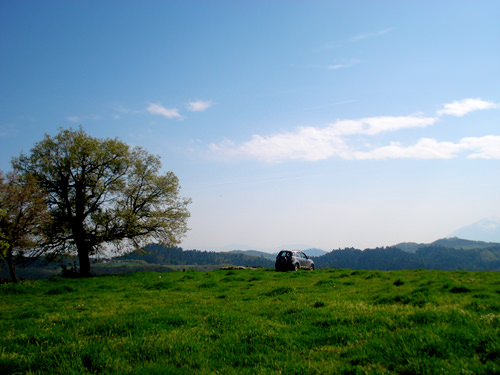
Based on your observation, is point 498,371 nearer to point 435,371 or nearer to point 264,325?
point 435,371

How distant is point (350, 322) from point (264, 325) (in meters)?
2.35

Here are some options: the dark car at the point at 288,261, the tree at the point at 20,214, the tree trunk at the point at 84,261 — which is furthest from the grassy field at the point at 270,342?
the tree trunk at the point at 84,261

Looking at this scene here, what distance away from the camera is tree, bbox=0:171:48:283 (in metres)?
28.9

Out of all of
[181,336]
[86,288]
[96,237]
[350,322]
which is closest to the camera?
[181,336]

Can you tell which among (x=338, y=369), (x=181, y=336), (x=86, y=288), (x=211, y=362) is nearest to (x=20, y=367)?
(x=181, y=336)

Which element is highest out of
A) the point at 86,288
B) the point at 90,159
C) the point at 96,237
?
the point at 90,159

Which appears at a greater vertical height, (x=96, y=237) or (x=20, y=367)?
(x=96, y=237)

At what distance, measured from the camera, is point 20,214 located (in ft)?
97.6

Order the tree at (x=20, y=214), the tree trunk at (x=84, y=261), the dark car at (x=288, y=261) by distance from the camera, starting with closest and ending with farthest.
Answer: the tree at (x=20, y=214)
the dark car at (x=288, y=261)
the tree trunk at (x=84, y=261)

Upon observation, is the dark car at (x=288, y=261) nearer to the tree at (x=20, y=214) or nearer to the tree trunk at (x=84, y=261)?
the tree trunk at (x=84, y=261)

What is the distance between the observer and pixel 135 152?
131ft

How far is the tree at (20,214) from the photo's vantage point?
2889 centimetres

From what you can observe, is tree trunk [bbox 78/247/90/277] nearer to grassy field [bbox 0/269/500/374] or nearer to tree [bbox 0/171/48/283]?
tree [bbox 0/171/48/283]

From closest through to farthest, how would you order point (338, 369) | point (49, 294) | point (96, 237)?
point (338, 369) → point (49, 294) → point (96, 237)
